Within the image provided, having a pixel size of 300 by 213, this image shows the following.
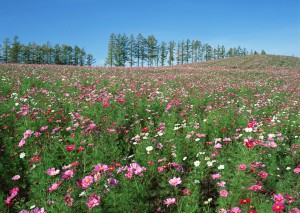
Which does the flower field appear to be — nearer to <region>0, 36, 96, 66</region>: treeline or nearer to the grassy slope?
the grassy slope

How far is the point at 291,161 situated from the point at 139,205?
262 centimetres

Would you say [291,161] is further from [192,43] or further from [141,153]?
[192,43]

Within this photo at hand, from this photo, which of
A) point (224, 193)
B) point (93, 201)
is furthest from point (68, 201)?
point (224, 193)

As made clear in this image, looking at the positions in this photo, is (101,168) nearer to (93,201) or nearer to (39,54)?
(93,201)

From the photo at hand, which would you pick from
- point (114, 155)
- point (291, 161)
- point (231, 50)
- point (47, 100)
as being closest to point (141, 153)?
point (114, 155)

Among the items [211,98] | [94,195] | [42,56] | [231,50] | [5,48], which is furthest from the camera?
[231,50]

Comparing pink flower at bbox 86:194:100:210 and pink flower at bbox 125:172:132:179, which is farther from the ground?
pink flower at bbox 125:172:132:179

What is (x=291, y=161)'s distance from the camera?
369 centimetres

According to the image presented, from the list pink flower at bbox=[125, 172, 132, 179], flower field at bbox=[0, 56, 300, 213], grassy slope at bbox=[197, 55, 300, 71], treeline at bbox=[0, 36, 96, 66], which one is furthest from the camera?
treeline at bbox=[0, 36, 96, 66]

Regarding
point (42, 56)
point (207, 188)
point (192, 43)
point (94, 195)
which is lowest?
point (207, 188)

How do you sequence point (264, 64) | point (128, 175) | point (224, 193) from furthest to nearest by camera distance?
point (264, 64) < point (128, 175) < point (224, 193)

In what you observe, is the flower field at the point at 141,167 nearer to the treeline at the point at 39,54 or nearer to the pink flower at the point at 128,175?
the pink flower at the point at 128,175

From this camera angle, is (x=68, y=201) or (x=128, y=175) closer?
(x=68, y=201)

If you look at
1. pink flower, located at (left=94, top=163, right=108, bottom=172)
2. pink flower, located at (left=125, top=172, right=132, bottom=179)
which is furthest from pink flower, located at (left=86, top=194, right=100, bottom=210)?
pink flower, located at (left=125, top=172, right=132, bottom=179)
